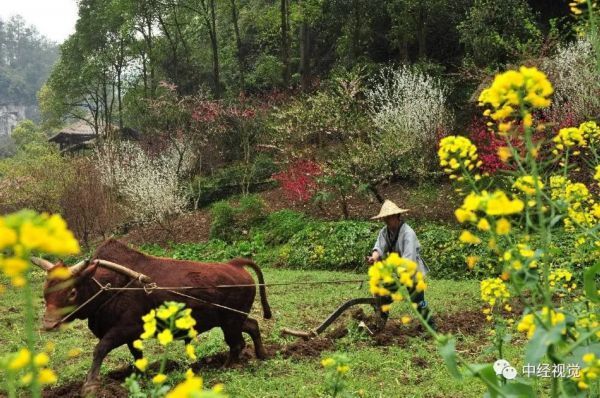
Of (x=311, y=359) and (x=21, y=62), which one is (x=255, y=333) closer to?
(x=311, y=359)

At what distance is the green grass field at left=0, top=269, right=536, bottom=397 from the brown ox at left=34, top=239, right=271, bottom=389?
0.28 metres

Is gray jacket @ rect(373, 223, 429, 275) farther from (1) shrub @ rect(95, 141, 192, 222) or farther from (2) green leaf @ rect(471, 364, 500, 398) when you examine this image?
(1) shrub @ rect(95, 141, 192, 222)

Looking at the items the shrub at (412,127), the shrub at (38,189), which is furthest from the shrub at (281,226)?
the shrub at (38,189)

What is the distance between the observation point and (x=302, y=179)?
15.2m

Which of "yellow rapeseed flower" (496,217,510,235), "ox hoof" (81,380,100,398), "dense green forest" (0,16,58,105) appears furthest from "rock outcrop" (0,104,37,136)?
"yellow rapeseed flower" (496,217,510,235)

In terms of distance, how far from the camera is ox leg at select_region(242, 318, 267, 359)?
5.37 meters

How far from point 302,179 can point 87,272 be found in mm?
10895

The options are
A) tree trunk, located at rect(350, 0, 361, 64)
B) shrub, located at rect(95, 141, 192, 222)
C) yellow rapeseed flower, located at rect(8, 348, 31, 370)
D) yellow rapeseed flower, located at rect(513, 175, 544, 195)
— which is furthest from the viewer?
tree trunk, located at rect(350, 0, 361, 64)

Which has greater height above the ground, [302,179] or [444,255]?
[302,179]

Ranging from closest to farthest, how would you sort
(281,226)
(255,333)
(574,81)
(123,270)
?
(123,270) → (255,333) → (574,81) → (281,226)

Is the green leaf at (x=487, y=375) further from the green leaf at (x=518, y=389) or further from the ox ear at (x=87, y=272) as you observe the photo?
the ox ear at (x=87, y=272)

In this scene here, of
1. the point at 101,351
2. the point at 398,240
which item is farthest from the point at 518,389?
the point at 398,240

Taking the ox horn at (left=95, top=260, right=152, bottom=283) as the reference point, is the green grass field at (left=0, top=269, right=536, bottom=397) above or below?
below

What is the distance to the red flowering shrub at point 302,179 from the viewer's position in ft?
48.7
